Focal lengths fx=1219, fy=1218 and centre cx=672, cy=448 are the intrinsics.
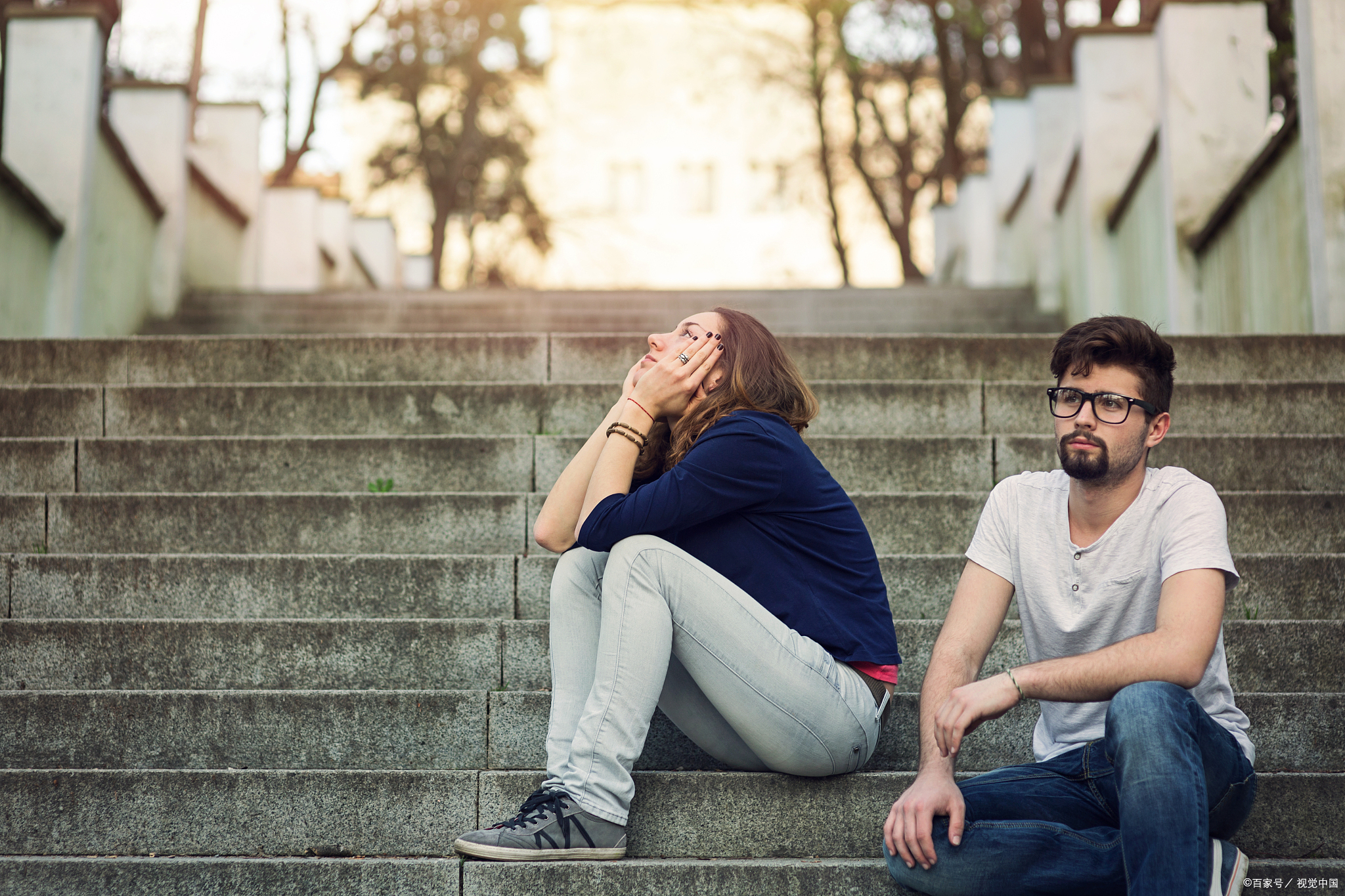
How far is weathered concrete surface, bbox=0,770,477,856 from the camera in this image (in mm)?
2803

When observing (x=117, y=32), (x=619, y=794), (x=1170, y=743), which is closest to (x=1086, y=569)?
(x=1170, y=743)

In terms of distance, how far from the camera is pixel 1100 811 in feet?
8.00

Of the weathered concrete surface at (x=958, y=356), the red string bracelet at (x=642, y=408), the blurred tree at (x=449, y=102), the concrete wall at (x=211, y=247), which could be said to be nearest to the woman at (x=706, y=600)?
the red string bracelet at (x=642, y=408)

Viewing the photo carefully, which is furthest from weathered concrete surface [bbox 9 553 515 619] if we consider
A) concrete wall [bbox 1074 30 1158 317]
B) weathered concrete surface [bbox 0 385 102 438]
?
concrete wall [bbox 1074 30 1158 317]

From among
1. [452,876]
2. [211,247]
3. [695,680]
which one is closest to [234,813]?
[452,876]

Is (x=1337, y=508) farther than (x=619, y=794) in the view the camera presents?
Yes

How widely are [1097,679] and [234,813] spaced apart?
1929 millimetres

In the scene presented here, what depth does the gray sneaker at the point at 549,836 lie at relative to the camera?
255cm

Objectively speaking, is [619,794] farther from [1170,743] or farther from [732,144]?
[732,144]

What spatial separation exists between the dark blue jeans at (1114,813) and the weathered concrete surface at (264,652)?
4.71ft

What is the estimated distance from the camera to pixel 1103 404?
2518mm

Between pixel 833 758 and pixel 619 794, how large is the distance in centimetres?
48

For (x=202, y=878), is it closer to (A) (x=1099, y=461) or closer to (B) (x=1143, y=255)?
(A) (x=1099, y=461)

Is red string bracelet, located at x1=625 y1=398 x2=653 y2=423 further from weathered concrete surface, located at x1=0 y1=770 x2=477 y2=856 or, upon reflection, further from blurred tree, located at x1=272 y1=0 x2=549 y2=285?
blurred tree, located at x1=272 y1=0 x2=549 y2=285
